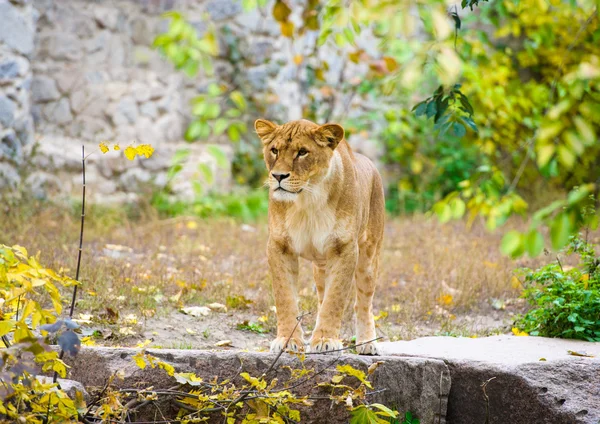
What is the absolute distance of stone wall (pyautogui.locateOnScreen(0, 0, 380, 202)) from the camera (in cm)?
930

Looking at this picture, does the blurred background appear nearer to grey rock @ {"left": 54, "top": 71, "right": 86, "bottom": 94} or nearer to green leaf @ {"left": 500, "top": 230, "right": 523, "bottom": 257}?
grey rock @ {"left": 54, "top": 71, "right": 86, "bottom": 94}

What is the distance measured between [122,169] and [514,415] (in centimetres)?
711

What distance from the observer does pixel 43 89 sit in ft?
31.5

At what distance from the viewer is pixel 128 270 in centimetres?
620

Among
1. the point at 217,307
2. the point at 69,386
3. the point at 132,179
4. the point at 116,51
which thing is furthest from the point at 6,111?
the point at 69,386

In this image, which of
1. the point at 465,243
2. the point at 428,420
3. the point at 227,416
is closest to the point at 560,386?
the point at 428,420

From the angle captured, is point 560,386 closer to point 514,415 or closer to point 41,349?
point 514,415

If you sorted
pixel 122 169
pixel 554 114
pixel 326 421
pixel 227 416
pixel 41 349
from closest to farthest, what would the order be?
pixel 554 114
pixel 41 349
pixel 227 416
pixel 326 421
pixel 122 169

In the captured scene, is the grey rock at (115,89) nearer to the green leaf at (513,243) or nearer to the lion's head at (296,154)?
the lion's head at (296,154)

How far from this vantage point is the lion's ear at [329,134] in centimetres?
405

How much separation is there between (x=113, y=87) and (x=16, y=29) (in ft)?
5.75

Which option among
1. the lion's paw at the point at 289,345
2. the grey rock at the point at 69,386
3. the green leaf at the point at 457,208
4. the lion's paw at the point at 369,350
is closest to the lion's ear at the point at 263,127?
the lion's paw at the point at 289,345

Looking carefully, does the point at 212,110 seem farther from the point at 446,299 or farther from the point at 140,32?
the point at 140,32

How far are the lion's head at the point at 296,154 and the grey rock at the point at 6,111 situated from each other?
537 cm
